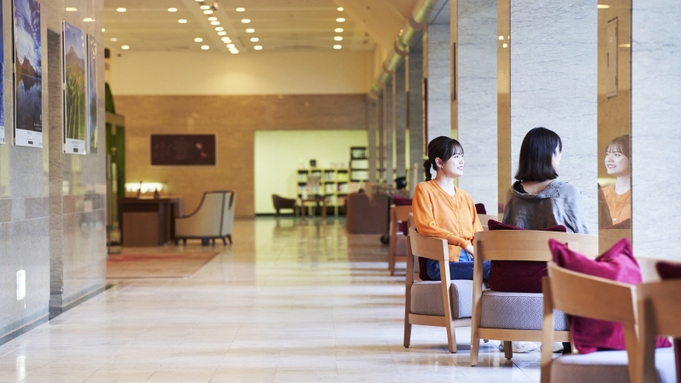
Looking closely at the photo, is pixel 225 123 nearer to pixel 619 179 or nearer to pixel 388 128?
pixel 388 128

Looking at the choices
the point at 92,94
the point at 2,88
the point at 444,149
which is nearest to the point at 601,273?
the point at 444,149

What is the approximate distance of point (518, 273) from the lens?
4730 mm

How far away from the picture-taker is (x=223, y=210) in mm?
15391

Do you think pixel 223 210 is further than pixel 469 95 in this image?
Yes

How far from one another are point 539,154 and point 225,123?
2090 centimetres

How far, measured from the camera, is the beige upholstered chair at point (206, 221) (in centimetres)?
1523

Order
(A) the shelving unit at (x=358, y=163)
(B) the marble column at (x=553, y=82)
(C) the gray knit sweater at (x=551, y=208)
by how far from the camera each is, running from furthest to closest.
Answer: (A) the shelving unit at (x=358, y=163)
(B) the marble column at (x=553, y=82)
(C) the gray knit sweater at (x=551, y=208)

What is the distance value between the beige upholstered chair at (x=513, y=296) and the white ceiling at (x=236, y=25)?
912cm

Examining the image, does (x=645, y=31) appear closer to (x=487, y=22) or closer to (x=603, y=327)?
(x=603, y=327)

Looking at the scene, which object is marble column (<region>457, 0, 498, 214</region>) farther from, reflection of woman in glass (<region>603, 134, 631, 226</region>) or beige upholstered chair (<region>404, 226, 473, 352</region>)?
reflection of woman in glass (<region>603, 134, 631, 226</region>)

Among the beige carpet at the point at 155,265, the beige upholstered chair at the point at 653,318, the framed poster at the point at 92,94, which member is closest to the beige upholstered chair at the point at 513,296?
the beige upholstered chair at the point at 653,318

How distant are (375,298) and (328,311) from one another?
0.95 metres

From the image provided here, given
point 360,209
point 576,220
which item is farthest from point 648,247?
point 360,209

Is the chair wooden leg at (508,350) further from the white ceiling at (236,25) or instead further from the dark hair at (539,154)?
the white ceiling at (236,25)
